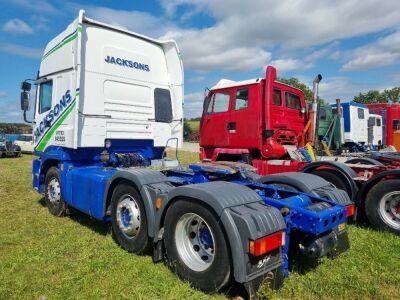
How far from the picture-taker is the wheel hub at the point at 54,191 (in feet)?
22.0

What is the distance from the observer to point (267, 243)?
3178mm

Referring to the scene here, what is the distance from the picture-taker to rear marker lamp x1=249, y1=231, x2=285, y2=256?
3066mm

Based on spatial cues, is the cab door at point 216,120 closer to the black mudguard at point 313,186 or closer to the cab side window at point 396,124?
the black mudguard at point 313,186

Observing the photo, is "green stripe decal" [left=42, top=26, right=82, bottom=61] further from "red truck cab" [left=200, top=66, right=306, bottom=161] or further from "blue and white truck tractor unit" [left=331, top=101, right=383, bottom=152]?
"blue and white truck tractor unit" [left=331, top=101, right=383, bottom=152]

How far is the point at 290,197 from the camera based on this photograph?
414 cm

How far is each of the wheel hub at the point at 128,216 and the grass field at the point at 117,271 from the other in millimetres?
293

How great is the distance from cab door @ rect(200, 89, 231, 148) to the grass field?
362 centimetres

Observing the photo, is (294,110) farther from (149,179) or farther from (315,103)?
(149,179)

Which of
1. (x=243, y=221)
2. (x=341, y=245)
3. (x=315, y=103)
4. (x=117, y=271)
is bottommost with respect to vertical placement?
(x=117, y=271)

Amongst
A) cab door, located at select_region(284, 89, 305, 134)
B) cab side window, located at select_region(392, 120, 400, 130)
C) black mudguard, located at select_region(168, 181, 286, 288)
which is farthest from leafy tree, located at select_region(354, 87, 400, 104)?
black mudguard, located at select_region(168, 181, 286, 288)

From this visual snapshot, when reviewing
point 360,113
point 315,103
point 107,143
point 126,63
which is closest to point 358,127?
point 360,113

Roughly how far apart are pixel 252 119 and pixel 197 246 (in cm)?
455

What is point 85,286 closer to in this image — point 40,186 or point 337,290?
point 337,290

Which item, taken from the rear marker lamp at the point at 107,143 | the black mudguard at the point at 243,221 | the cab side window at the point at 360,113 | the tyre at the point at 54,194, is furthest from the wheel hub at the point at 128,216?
the cab side window at the point at 360,113
